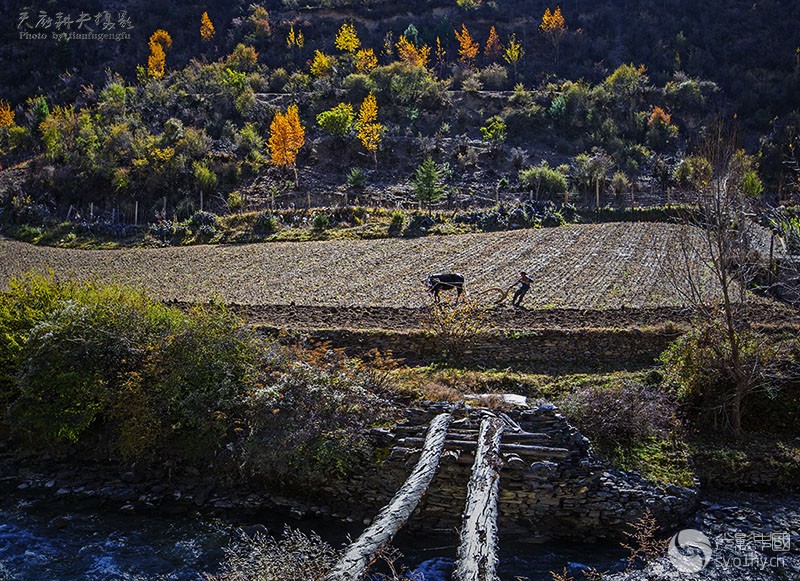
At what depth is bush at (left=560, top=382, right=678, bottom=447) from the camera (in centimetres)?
1575

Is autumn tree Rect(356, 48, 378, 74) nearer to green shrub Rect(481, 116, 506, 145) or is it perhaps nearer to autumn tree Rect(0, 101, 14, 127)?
green shrub Rect(481, 116, 506, 145)

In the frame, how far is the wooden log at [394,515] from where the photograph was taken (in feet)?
27.7

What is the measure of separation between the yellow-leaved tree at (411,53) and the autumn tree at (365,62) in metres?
4.08

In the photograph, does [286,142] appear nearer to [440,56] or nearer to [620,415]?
[440,56]

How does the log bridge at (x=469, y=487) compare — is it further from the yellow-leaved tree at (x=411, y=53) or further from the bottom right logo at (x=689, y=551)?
the yellow-leaved tree at (x=411, y=53)

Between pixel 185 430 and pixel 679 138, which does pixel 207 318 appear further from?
pixel 679 138

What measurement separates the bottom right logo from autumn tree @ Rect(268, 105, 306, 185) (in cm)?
5171

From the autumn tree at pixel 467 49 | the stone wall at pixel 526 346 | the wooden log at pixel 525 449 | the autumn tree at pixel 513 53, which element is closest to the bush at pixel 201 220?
the stone wall at pixel 526 346

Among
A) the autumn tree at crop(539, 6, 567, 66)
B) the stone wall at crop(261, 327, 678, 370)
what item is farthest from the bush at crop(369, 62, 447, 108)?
the stone wall at crop(261, 327, 678, 370)

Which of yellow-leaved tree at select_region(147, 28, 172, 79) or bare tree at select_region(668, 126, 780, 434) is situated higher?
yellow-leaved tree at select_region(147, 28, 172, 79)

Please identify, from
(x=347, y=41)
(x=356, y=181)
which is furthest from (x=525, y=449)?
(x=347, y=41)

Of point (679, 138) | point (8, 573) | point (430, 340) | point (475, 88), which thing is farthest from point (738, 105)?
point (8, 573)

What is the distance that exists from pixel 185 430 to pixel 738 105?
81293mm

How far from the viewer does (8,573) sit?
12250 millimetres
